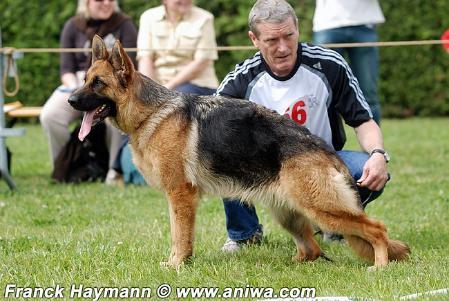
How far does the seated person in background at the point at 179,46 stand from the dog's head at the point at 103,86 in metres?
3.58

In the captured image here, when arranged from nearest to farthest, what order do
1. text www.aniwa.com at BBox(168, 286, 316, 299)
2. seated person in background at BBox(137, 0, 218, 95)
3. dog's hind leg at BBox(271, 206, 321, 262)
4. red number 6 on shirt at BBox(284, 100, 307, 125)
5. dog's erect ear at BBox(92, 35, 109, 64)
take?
1. text www.aniwa.com at BBox(168, 286, 316, 299)
2. dog's erect ear at BBox(92, 35, 109, 64)
3. dog's hind leg at BBox(271, 206, 321, 262)
4. red number 6 on shirt at BBox(284, 100, 307, 125)
5. seated person in background at BBox(137, 0, 218, 95)

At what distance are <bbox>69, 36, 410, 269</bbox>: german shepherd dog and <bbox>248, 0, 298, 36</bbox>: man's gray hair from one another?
517 millimetres

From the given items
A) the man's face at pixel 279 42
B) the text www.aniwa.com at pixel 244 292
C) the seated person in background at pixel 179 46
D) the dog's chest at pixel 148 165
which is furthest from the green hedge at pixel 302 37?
the text www.aniwa.com at pixel 244 292

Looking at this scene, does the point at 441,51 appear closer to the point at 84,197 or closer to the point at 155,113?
the point at 84,197

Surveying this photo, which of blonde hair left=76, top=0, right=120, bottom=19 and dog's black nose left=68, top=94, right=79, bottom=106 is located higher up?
dog's black nose left=68, top=94, right=79, bottom=106

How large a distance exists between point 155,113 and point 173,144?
0.22 meters

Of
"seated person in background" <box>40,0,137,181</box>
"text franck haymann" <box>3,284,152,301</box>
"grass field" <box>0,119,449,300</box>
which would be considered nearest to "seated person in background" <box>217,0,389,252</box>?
"grass field" <box>0,119,449,300</box>

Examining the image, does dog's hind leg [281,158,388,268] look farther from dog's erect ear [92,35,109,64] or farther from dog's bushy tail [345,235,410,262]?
dog's erect ear [92,35,109,64]

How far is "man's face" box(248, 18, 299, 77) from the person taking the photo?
5.04 metres

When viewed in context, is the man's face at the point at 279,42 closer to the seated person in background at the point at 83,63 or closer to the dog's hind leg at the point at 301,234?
the dog's hind leg at the point at 301,234

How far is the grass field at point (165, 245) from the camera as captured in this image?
4512mm

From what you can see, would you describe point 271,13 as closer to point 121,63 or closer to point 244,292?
point 121,63

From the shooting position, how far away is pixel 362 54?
27.2 ft

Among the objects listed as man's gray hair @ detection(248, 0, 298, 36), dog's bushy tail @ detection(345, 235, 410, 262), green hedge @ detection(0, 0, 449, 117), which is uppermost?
man's gray hair @ detection(248, 0, 298, 36)
